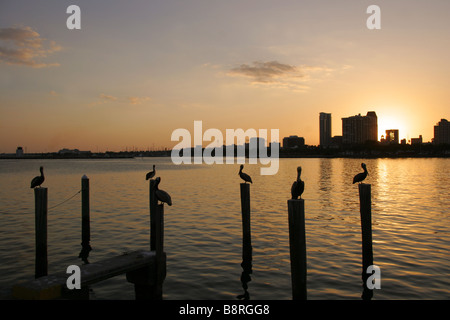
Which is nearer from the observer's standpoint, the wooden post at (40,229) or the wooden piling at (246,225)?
the wooden post at (40,229)

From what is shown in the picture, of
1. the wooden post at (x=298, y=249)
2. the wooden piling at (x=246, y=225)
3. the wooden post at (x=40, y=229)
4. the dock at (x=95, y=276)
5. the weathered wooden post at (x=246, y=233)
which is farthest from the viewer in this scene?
the wooden piling at (x=246, y=225)

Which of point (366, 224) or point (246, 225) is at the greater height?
point (366, 224)

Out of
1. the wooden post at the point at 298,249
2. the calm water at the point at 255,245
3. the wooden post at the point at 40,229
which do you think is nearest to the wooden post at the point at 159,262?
the calm water at the point at 255,245

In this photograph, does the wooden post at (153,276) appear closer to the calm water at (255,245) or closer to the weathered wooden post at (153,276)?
the weathered wooden post at (153,276)

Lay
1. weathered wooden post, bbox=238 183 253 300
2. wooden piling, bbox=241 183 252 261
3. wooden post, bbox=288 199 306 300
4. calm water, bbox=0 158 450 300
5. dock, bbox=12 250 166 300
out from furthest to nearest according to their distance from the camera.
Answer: wooden piling, bbox=241 183 252 261, weathered wooden post, bbox=238 183 253 300, calm water, bbox=0 158 450 300, wooden post, bbox=288 199 306 300, dock, bbox=12 250 166 300

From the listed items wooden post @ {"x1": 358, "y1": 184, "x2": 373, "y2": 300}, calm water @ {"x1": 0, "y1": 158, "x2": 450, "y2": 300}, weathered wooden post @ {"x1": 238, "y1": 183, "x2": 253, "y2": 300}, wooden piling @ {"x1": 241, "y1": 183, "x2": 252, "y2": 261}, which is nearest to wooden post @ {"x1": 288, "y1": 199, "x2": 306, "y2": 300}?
calm water @ {"x1": 0, "y1": 158, "x2": 450, "y2": 300}

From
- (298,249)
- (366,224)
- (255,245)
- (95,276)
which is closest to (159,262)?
(95,276)

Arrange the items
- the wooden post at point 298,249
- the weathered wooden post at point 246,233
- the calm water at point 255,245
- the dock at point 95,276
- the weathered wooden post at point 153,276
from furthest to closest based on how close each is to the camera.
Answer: the weathered wooden post at point 246,233 → the calm water at point 255,245 → the weathered wooden post at point 153,276 → the wooden post at point 298,249 → the dock at point 95,276

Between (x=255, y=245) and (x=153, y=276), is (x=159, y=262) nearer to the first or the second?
(x=153, y=276)

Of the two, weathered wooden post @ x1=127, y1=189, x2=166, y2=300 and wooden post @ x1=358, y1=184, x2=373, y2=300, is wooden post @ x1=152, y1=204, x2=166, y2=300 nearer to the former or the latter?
weathered wooden post @ x1=127, y1=189, x2=166, y2=300

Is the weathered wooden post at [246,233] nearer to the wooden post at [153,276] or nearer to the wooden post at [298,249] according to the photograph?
the wooden post at [153,276]

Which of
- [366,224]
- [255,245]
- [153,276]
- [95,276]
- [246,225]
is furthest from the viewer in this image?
[255,245]

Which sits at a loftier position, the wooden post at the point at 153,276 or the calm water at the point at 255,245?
the wooden post at the point at 153,276
